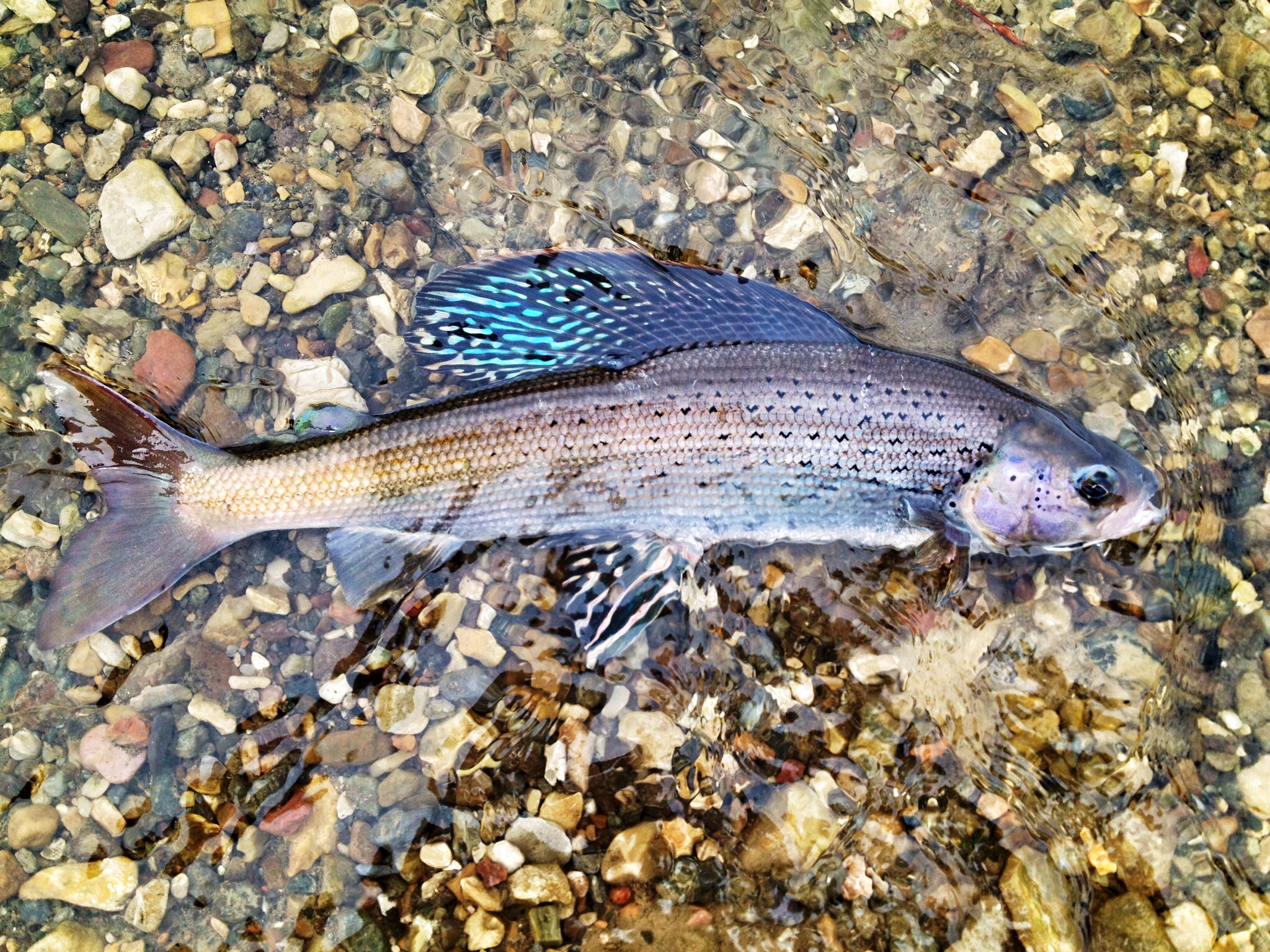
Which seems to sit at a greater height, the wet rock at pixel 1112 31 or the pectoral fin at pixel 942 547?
the wet rock at pixel 1112 31

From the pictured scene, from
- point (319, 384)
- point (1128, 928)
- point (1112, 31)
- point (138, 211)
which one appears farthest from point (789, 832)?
point (1112, 31)

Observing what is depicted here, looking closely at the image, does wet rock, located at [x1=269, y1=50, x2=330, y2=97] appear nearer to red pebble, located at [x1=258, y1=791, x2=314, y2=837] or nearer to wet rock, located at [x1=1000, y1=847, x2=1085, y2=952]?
red pebble, located at [x1=258, y1=791, x2=314, y2=837]

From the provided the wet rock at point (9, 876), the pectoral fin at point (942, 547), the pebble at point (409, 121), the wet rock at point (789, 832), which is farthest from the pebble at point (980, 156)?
the wet rock at point (9, 876)

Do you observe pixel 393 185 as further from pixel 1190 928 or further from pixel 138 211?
pixel 1190 928

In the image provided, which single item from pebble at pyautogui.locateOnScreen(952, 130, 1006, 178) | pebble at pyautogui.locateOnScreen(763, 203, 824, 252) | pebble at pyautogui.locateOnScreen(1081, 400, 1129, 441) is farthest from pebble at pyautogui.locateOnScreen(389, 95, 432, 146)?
pebble at pyautogui.locateOnScreen(1081, 400, 1129, 441)

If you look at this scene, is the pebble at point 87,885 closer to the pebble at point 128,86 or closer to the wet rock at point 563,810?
the wet rock at point 563,810

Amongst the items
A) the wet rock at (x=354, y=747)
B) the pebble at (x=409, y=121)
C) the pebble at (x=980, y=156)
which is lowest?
the wet rock at (x=354, y=747)
